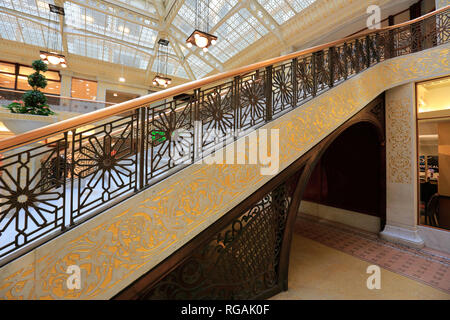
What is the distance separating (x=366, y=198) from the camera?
15.0ft

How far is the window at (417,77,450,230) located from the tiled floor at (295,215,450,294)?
695mm

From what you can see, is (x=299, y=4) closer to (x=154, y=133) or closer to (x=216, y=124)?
(x=216, y=124)

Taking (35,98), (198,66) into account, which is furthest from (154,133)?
(198,66)

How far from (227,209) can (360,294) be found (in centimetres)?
200

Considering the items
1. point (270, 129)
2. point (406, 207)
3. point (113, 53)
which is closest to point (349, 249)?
point (406, 207)

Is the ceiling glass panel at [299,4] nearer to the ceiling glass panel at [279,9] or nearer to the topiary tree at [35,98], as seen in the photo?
the ceiling glass panel at [279,9]

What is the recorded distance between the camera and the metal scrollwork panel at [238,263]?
1844mm

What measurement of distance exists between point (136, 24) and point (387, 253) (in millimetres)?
11351

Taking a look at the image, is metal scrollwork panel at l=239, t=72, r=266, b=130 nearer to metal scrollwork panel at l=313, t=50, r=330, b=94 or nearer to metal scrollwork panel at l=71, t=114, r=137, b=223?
metal scrollwork panel at l=313, t=50, r=330, b=94

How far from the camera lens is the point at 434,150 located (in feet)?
12.5

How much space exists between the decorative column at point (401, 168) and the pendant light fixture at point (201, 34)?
160 inches

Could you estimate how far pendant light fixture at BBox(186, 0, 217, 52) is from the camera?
5156 millimetres

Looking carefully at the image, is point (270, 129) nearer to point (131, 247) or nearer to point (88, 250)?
point (131, 247)
